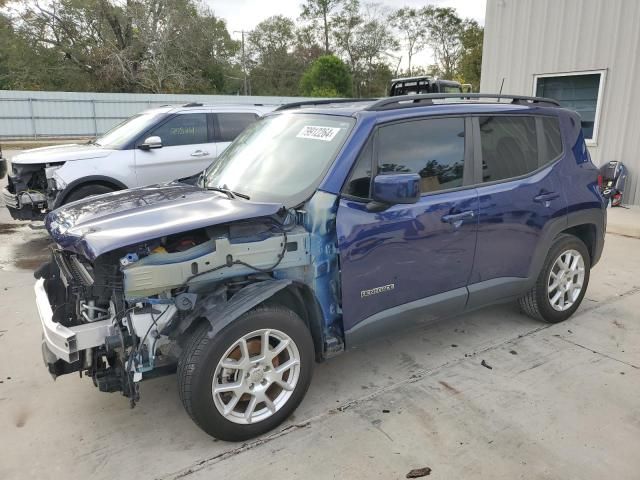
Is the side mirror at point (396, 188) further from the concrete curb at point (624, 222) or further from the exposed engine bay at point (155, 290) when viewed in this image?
the concrete curb at point (624, 222)

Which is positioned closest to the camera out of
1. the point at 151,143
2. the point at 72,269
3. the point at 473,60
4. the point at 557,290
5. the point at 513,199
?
the point at 72,269

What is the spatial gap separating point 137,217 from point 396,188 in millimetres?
1494

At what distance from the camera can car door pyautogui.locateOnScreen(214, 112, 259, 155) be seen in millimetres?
8000

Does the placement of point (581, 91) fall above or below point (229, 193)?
above

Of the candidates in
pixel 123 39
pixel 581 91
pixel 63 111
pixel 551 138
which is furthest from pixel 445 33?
pixel 551 138

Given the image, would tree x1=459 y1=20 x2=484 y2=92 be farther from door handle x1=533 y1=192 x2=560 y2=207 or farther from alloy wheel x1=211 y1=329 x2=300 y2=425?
alloy wheel x1=211 y1=329 x2=300 y2=425

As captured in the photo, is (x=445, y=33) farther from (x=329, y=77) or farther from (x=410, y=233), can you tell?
(x=410, y=233)

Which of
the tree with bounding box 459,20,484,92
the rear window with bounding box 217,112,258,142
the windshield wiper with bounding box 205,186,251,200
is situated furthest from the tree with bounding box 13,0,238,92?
the windshield wiper with bounding box 205,186,251,200

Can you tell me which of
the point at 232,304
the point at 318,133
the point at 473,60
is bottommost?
the point at 232,304

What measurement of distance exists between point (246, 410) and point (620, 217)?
25.1 ft

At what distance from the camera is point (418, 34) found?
53625 millimetres

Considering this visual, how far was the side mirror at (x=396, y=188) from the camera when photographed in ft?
9.62

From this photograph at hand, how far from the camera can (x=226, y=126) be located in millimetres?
8047

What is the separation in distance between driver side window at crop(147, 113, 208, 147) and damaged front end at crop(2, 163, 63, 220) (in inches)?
59.3
